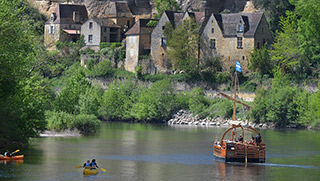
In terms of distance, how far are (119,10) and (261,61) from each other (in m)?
32.7

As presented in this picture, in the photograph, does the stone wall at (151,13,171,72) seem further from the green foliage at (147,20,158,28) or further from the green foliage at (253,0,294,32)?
the green foliage at (253,0,294,32)

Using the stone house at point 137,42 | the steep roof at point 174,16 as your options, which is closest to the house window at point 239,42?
the steep roof at point 174,16

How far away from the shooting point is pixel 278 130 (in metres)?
92.7

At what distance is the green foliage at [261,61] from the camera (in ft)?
336

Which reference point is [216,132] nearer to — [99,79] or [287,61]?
[287,61]

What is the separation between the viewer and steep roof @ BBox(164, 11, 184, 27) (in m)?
114

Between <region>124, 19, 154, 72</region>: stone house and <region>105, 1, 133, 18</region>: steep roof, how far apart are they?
9.64m

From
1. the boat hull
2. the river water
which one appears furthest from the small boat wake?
the boat hull

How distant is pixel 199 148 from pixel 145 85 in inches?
1624

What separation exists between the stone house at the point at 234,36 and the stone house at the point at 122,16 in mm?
19420

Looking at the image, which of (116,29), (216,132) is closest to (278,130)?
(216,132)

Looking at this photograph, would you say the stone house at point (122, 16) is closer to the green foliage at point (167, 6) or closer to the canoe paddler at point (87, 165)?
the green foliage at point (167, 6)

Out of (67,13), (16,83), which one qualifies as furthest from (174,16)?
(16,83)

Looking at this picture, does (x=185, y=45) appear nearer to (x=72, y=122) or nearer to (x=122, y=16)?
(x=122, y=16)
